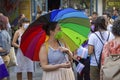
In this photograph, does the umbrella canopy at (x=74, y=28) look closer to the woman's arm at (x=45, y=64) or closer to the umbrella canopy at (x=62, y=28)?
the umbrella canopy at (x=62, y=28)

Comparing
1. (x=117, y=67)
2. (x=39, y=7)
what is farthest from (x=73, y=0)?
(x=117, y=67)

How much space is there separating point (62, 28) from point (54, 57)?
0.54m

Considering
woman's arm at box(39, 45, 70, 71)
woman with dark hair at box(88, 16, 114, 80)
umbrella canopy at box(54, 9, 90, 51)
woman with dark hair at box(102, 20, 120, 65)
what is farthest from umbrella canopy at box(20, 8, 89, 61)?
woman with dark hair at box(88, 16, 114, 80)

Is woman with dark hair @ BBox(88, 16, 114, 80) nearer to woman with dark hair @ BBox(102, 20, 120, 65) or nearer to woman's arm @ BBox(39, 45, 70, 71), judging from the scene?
woman's arm @ BBox(39, 45, 70, 71)

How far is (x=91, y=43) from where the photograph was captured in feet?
24.1

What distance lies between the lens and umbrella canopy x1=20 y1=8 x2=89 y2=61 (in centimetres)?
566

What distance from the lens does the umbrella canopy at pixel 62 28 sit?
566cm

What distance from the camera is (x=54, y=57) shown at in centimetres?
550

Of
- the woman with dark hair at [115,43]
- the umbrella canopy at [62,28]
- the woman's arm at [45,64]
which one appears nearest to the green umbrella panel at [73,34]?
the umbrella canopy at [62,28]

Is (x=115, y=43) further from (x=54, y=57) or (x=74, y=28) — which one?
(x=74, y=28)

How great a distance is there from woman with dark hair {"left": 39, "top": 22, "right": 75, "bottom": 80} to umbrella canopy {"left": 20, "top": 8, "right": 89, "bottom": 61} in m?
0.13

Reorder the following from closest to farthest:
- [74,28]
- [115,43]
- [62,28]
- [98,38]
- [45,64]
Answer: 1. [115,43]
2. [45,64]
3. [62,28]
4. [74,28]
5. [98,38]

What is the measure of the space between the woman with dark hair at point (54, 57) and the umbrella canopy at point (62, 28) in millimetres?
127

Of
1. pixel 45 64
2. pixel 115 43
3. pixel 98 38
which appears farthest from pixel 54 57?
pixel 98 38
